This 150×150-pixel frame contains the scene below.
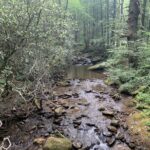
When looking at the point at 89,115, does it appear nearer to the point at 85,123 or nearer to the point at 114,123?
the point at 85,123

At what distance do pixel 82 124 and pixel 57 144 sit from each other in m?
2.02

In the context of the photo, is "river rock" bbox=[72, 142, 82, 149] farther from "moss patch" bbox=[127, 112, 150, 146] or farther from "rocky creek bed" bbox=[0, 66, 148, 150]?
"moss patch" bbox=[127, 112, 150, 146]

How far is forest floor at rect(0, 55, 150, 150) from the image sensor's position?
7840 mm

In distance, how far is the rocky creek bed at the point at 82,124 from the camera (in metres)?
7.82

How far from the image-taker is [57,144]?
751 centimetres

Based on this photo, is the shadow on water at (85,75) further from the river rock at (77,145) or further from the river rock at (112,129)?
the river rock at (77,145)

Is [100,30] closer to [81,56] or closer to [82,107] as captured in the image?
[81,56]

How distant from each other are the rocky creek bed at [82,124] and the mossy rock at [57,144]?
0.69ft

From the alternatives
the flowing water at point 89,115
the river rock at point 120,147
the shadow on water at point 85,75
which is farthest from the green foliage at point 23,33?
the shadow on water at point 85,75

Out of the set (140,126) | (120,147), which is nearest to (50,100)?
(140,126)

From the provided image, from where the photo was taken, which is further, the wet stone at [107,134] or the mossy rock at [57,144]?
the wet stone at [107,134]

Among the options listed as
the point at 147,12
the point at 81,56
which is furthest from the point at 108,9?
the point at 147,12

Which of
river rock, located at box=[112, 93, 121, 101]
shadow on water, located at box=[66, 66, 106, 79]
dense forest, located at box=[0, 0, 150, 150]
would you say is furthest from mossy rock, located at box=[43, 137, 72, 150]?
shadow on water, located at box=[66, 66, 106, 79]

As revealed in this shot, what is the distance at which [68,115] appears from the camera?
10188mm
